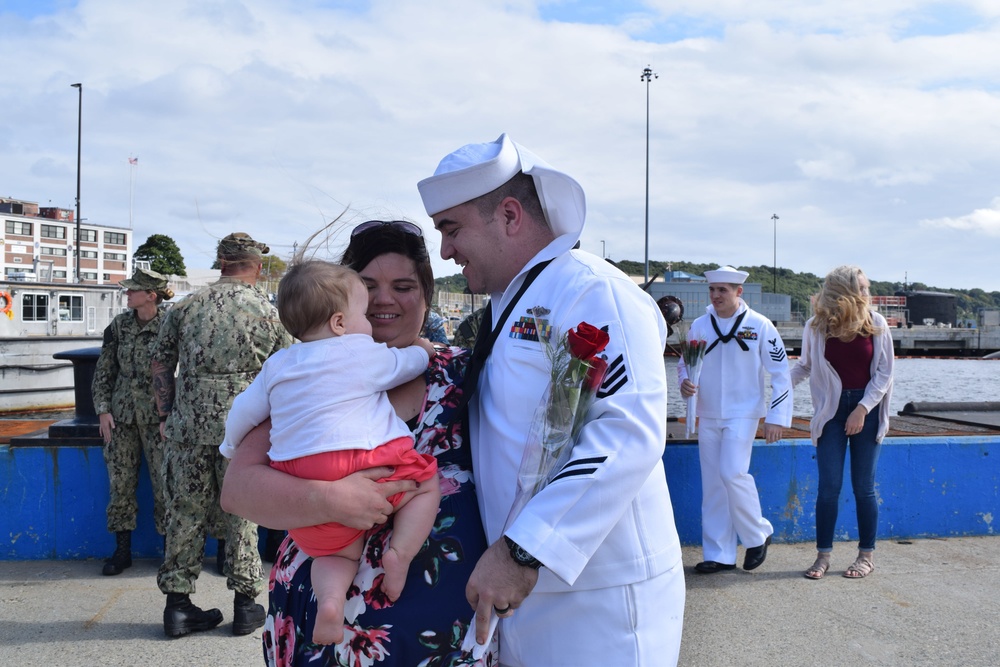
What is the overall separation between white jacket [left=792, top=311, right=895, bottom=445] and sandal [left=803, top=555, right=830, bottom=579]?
804 mm

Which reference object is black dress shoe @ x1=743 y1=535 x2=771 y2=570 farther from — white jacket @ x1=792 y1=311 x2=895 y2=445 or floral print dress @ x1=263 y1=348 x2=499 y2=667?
floral print dress @ x1=263 y1=348 x2=499 y2=667

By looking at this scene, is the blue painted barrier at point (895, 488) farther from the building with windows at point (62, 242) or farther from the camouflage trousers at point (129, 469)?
the building with windows at point (62, 242)

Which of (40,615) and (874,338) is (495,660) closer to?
(40,615)

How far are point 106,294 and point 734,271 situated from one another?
71.8 feet

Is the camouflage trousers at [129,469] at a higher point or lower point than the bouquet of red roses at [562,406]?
lower

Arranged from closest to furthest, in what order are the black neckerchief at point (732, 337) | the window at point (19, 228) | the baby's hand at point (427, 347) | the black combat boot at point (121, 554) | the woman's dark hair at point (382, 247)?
the baby's hand at point (427, 347)
the woman's dark hair at point (382, 247)
the black combat boot at point (121, 554)
the black neckerchief at point (732, 337)
the window at point (19, 228)

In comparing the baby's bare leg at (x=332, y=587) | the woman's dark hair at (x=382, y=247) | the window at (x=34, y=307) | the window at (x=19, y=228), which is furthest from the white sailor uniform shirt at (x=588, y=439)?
the window at (x=19, y=228)

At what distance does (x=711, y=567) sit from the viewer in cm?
577

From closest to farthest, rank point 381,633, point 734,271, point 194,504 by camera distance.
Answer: point 381,633
point 194,504
point 734,271

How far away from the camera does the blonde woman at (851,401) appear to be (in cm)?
559

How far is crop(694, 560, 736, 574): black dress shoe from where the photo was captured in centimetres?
577

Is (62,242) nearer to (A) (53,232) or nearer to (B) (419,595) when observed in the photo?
(A) (53,232)

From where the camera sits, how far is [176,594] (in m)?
4.38

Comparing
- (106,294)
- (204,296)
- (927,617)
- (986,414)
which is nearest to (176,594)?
(204,296)
